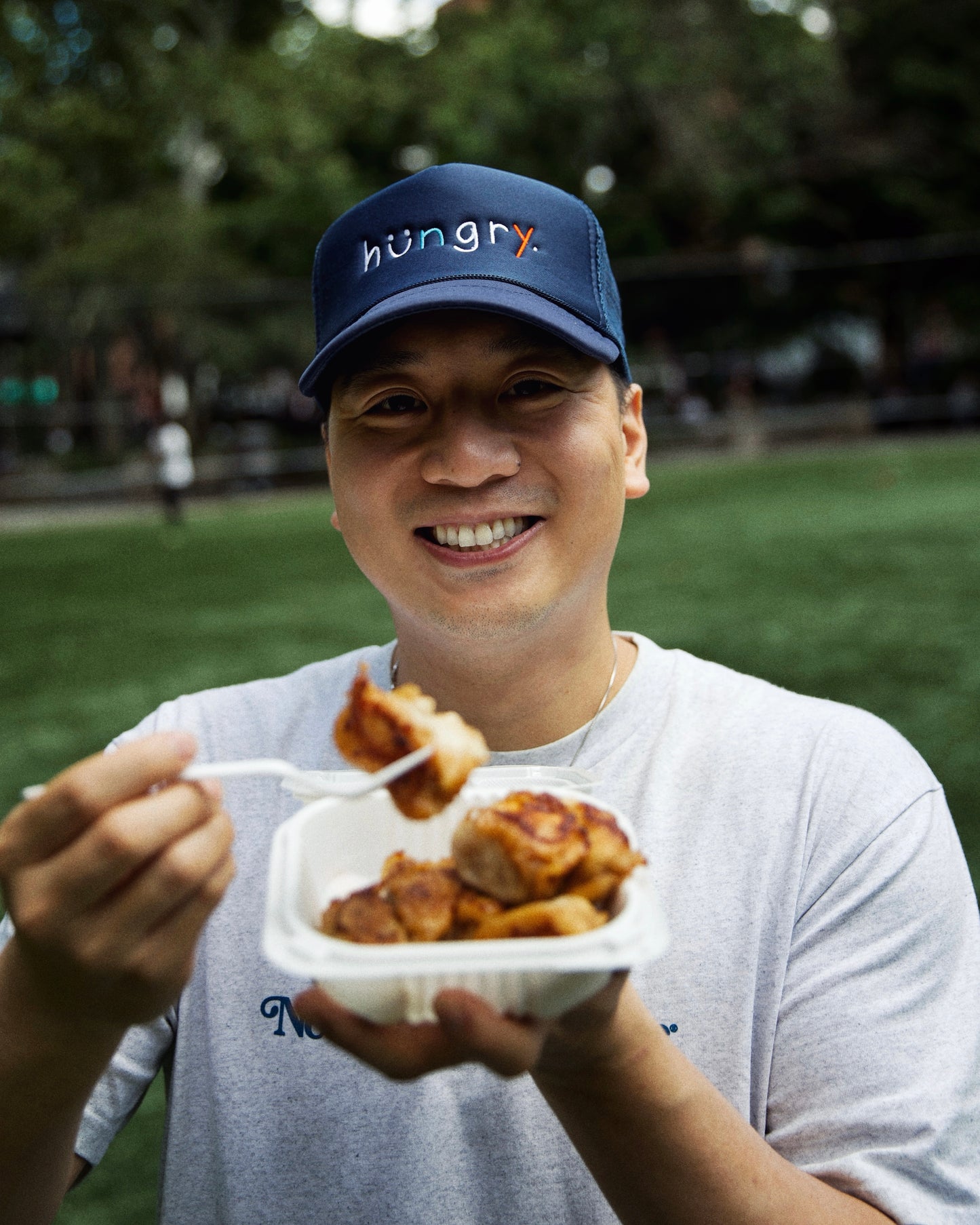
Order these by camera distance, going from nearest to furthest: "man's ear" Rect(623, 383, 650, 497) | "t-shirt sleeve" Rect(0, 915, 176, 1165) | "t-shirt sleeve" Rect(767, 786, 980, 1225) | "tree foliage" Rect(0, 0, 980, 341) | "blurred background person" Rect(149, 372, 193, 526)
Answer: "t-shirt sleeve" Rect(767, 786, 980, 1225) < "t-shirt sleeve" Rect(0, 915, 176, 1165) < "man's ear" Rect(623, 383, 650, 497) < "blurred background person" Rect(149, 372, 193, 526) < "tree foliage" Rect(0, 0, 980, 341)

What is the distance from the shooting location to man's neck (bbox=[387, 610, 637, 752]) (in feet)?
5.68

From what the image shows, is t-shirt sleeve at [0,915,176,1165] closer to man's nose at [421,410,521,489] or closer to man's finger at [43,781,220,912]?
man's finger at [43,781,220,912]

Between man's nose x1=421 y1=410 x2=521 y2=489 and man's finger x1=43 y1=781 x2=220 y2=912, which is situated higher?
man's nose x1=421 y1=410 x2=521 y2=489

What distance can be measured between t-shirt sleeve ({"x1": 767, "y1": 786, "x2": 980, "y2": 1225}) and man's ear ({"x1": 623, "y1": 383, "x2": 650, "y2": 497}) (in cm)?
69

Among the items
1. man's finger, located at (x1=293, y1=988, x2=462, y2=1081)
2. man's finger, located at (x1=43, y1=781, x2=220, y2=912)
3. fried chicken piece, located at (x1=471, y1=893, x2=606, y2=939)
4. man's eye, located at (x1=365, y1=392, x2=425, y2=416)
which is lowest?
man's finger, located at (x1=293, y1=988, x2=462, y2=1081)

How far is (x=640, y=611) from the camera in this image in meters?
8.60

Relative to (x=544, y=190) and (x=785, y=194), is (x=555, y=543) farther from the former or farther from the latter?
(x=785, y=194)

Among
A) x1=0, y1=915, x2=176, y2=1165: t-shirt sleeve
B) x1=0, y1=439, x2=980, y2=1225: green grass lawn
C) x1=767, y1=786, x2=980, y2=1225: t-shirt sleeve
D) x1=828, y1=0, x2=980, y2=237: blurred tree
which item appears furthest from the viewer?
x1=828, y1=0, x2=980, y2=237: blurred tree

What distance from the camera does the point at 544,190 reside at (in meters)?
1.83

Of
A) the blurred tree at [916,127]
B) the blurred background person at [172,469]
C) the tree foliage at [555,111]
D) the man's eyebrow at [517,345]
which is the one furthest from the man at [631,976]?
the blurred tree at [916,127]

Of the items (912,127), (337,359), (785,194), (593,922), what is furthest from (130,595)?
(912,127)

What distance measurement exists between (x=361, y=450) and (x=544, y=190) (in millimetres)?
496

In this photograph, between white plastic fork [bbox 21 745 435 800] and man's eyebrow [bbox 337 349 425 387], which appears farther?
man's eyebrow [bbox 337 349 425 387]

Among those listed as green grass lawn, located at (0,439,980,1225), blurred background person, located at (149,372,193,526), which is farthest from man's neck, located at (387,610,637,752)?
blurred background person, located at (149,372,193,526)
